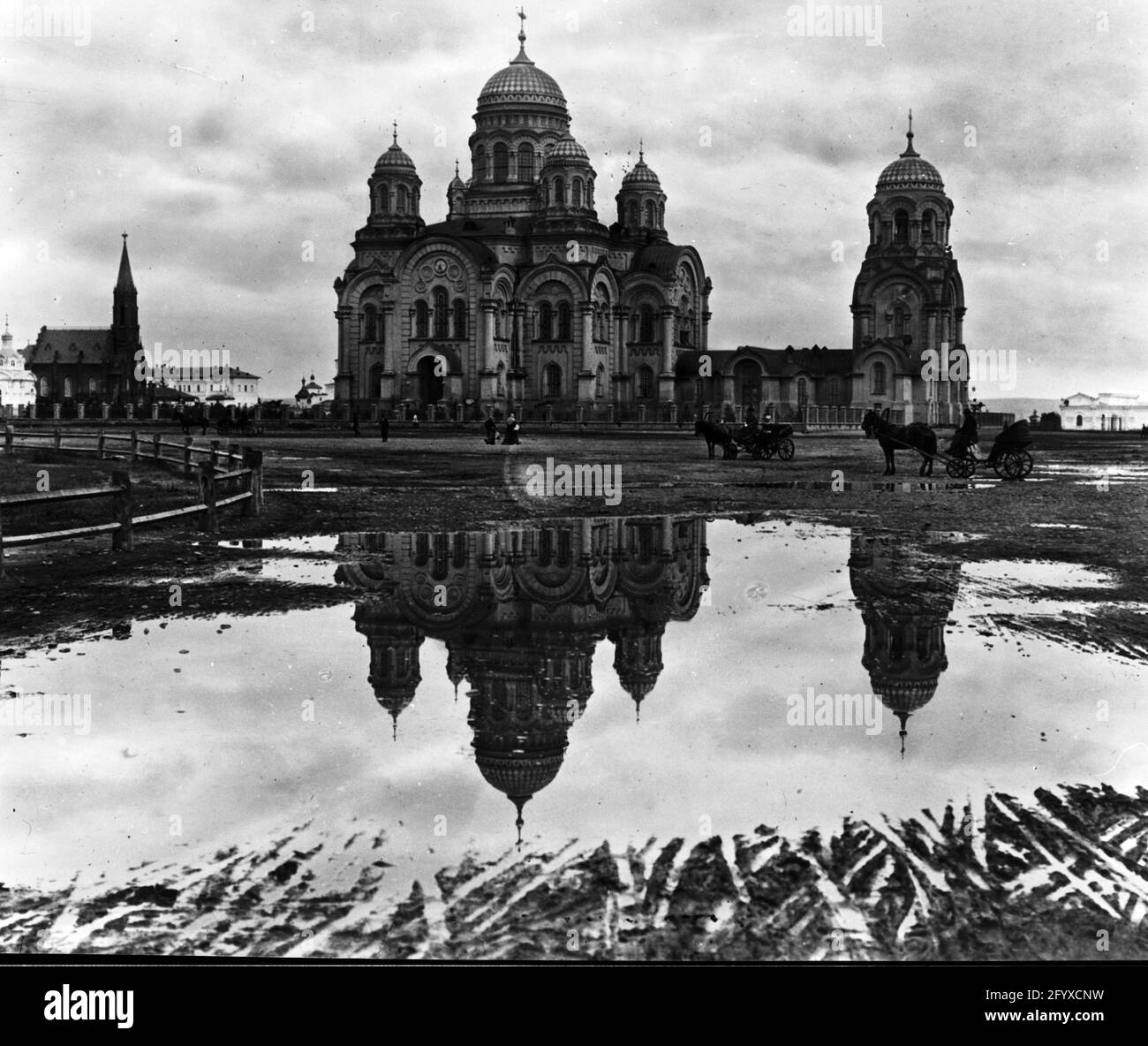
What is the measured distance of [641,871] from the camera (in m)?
4.11

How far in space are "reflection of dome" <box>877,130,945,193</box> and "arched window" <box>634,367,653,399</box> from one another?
17837mm

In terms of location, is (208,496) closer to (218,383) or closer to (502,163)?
(502,163)

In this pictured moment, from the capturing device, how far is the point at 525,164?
68.1 metres

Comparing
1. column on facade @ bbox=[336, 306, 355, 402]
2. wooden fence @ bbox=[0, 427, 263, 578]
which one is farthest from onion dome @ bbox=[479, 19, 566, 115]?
wooden fence @ bbox=[0, 427, 263, 578]

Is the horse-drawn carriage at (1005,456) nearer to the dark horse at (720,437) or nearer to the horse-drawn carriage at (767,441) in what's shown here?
the horse-drawn carriage at (767,441)

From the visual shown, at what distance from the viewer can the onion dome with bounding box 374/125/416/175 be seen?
232ft

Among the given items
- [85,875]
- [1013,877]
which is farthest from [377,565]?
[1013,877]

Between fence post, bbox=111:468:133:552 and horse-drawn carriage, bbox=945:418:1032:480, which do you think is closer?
fence post, bbox=111:468:133:552

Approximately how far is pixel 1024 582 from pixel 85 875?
309 inches

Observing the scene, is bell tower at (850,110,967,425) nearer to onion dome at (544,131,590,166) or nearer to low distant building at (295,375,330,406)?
onion dome at (544,131,590,166)

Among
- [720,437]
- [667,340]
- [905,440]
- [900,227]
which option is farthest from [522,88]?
[905,440]

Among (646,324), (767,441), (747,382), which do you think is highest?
(646,324)
